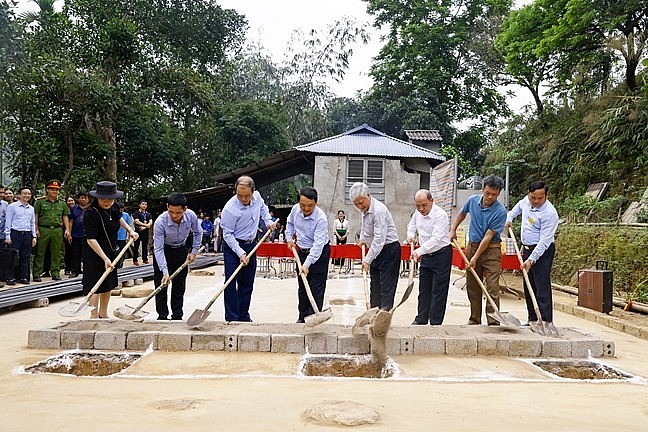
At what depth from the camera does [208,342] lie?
5168 millimetres

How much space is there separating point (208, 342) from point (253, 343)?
1.36 ft

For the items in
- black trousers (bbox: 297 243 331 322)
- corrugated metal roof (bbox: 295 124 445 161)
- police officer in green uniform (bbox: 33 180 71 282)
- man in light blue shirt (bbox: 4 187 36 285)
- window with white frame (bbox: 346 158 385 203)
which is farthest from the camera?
window with white frame (bbox: 346 158 385 203)

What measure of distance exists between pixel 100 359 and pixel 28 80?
34.6ft

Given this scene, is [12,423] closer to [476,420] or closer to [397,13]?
[476,420]

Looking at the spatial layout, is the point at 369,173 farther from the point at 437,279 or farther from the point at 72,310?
the point at 72,310

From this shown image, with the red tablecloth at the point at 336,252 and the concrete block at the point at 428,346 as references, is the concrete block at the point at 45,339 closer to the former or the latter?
the concrete block at the point at 428,346

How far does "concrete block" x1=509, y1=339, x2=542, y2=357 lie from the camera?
5.22 m

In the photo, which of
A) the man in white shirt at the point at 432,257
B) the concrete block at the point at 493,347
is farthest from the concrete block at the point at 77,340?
the concrete block at the point at 493,347

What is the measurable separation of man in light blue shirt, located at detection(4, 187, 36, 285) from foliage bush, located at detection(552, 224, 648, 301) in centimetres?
958

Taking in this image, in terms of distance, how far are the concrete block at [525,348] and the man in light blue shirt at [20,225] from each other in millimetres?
7874

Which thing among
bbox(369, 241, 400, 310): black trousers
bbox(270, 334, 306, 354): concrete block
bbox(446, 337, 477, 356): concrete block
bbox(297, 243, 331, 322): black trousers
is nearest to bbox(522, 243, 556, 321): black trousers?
bbox(446, 337, 477, 356): concrete block

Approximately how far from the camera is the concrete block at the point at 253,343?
17.0 feet

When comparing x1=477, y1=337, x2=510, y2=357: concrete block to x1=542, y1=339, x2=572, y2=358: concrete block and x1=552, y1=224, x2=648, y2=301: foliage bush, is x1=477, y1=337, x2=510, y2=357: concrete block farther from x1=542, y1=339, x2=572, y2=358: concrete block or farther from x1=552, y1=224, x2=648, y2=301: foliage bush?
x1=552, y1=224, x2=648, y2=301: foliage bush

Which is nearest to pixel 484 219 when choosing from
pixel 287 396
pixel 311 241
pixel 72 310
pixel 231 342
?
pixel 311 241
